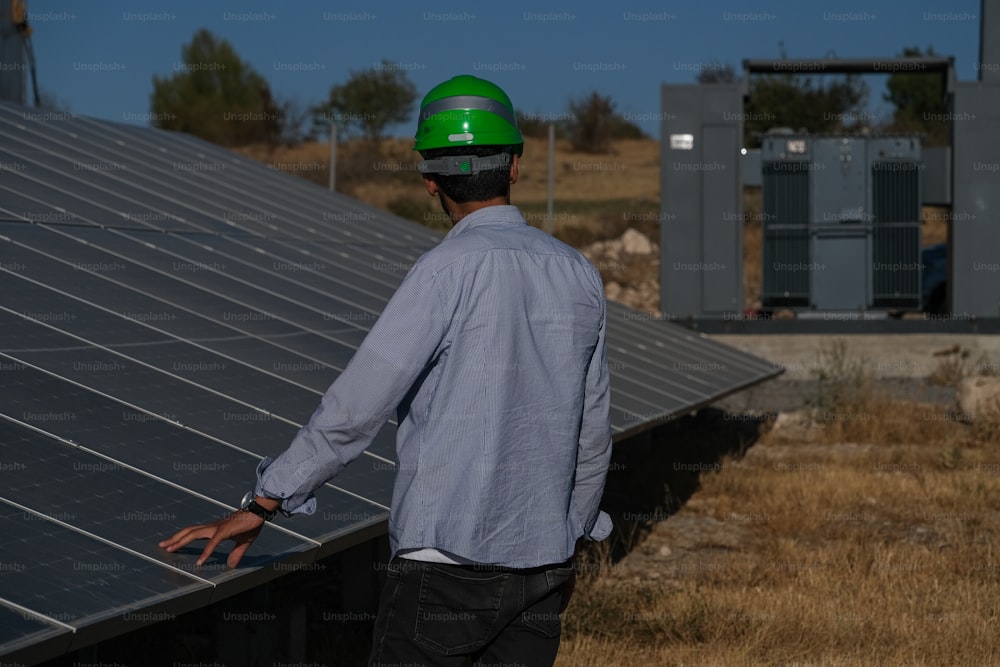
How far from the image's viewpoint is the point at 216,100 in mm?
52906

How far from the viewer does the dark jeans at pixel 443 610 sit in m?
3.09

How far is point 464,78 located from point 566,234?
32.2 meters

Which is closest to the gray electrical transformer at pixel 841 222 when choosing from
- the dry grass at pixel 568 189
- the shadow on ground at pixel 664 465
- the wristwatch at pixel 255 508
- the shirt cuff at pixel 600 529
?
the shadow on ground at pixel 664 465

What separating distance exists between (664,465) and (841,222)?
23.3 feet

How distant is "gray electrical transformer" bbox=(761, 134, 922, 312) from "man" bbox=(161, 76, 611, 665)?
1638 cm

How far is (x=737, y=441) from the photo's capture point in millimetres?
15539

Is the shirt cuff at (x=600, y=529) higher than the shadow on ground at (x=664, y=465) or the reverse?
higher

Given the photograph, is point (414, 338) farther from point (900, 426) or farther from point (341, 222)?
point (900, 426)

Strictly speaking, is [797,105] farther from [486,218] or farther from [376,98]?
[486,218]

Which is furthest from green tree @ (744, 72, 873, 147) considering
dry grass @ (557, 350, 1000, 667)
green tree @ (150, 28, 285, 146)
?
dry grass @ (557, 350, 1000, 667)

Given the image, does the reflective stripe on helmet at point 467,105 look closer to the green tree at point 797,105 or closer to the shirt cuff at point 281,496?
the shirt cuff at point 281,496

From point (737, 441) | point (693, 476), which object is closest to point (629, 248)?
point (737, 441)

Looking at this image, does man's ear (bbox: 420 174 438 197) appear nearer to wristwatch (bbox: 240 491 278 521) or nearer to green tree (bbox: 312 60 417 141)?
wristwatch (bbox: 240 491 278 521)

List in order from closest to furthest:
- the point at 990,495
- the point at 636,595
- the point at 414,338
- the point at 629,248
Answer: the point at 414,338, the point at 636,595, the point at 990,495, the point at 629,248
